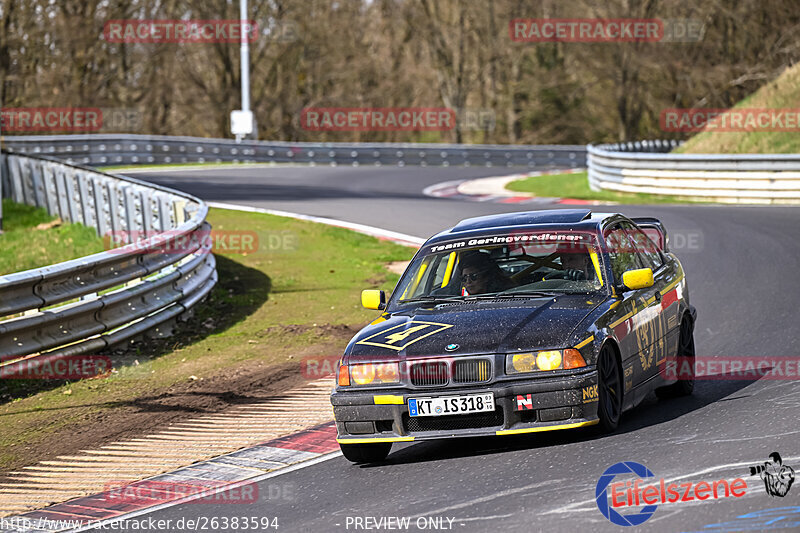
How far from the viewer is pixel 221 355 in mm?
11242

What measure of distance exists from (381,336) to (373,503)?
4.49 feet

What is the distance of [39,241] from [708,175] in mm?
13829

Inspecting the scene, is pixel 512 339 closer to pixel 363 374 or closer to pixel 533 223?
pixel 363 374

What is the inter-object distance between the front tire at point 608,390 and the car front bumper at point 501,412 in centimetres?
11

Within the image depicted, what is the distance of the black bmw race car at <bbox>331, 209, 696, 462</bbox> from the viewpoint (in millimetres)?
6770

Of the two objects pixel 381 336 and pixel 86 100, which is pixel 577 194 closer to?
pixel 381 336

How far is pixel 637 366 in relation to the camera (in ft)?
25.3

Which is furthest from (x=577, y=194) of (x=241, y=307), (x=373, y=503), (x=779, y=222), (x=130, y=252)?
(x=373, y=503)

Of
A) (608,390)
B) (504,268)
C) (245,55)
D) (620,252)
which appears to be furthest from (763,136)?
(608,390)

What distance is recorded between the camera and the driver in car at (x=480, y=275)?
796cm

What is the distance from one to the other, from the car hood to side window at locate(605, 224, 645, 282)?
1.75ft

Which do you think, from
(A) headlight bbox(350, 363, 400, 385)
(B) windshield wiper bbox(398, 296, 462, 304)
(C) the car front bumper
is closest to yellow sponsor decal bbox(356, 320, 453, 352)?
(A) headlight bbox(350, 363, 400, 385)

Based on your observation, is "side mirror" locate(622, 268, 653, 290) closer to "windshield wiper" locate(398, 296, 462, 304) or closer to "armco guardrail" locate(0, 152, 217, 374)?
"windshield wiper" locate(398, 296, 462, 304)

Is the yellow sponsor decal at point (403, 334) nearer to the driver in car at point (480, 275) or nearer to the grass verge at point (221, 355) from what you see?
the driver in car at point (480, 275)
